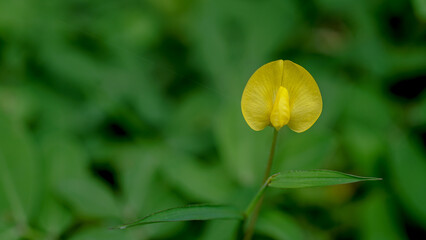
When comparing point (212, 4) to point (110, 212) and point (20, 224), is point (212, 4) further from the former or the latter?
point (20, 224)

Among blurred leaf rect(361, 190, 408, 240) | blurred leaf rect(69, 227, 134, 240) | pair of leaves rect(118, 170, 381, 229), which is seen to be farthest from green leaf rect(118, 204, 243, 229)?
blurred leaf rect(361, 190, 408, 240)

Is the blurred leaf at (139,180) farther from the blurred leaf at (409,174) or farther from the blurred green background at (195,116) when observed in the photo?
the blurred leaf at (409,174)

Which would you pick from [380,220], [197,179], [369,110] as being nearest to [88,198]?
[197,179]

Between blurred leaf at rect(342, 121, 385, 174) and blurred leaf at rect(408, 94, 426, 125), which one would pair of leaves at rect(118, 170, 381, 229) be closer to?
blurred leaf at rect(342, 121, 385, 174)

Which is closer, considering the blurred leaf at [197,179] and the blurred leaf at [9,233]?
the blurred leaf at [9,233]

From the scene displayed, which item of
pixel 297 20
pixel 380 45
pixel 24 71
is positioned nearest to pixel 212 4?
pixel 297 20

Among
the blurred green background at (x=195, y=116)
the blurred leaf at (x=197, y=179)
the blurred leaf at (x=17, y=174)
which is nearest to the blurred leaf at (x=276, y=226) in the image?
the blurred green background at (x=195, y=116)
